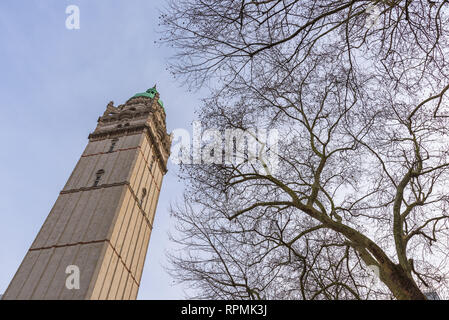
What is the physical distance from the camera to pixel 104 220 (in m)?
24.6

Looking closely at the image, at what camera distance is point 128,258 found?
25797 millimetres

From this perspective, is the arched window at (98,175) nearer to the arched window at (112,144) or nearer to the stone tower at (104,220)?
the stone tower at (104,220)

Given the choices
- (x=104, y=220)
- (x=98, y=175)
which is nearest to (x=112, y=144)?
(x=98, y=175)

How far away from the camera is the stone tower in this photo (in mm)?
21828

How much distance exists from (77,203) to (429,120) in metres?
25.7

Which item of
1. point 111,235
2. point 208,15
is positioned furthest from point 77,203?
point 208,15

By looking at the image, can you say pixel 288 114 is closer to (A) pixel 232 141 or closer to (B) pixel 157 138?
(A) pixel 232 141

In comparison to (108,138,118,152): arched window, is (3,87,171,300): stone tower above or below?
below

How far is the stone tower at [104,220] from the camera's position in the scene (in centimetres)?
2183

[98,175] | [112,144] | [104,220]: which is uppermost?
[112,144]

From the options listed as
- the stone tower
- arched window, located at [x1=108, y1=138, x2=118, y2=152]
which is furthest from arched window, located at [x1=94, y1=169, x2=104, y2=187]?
arched window, located at [x1=108, y1=138, x2=118, y2=152]

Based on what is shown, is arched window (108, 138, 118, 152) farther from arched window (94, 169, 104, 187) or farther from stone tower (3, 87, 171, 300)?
arched window (94, 169, 104, 187)

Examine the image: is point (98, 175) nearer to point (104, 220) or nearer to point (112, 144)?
point (112, 144)

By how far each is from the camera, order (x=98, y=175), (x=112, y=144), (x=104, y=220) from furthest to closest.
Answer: (x=112, y=144), (x=98, y=175), (x=104, y=220)
